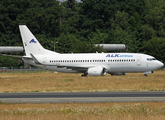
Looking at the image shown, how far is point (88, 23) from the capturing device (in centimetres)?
13675

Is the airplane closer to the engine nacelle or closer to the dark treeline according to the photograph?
the engine nacelle

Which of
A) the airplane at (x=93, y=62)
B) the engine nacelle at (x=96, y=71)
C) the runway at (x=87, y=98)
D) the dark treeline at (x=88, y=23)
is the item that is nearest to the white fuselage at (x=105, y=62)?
the airplane at (x=93, y=62)

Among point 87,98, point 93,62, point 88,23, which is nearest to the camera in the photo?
point 87,98

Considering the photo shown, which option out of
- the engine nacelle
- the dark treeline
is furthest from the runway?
the dark treeline

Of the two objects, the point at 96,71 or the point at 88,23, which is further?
the point at 88,23

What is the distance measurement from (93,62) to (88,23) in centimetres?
8210

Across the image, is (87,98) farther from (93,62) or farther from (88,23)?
(88,23)

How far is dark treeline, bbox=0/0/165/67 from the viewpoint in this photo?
384 ft

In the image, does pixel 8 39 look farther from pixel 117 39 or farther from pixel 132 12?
pixel 132 12

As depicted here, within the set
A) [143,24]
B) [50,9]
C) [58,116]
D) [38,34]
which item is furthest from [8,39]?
[58,116]

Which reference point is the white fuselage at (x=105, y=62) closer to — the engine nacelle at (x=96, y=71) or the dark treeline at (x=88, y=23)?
the engine nacelle at (x=96, y=71)

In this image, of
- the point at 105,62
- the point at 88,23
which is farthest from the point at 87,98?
the point at 88,23

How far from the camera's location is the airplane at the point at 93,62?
5418 cm

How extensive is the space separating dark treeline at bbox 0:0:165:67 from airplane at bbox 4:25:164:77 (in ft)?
144
